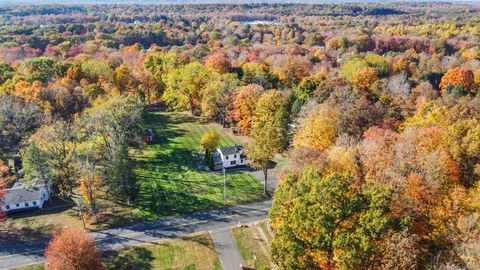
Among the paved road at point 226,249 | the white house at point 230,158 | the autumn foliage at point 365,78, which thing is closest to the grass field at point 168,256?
the paved road at point 226,249

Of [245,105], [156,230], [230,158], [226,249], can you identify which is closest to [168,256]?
[156,230]

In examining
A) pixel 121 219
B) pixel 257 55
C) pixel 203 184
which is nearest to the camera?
pixel 121 219

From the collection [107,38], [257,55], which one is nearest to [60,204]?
[257,55]

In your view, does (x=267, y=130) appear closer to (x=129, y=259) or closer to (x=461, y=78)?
(x=129, y=259)

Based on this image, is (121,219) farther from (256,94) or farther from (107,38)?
(107,38)

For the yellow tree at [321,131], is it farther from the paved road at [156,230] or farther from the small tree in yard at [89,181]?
the small tree in yard at [89,181]

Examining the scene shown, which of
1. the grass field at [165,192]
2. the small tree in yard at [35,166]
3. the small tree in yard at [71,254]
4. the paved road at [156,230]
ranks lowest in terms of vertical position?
the paved road at [156,230]
